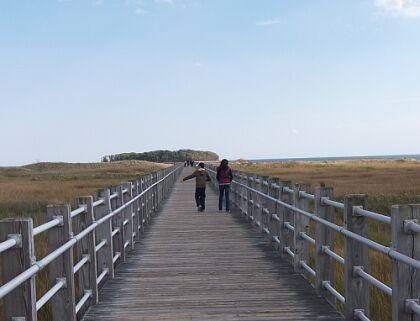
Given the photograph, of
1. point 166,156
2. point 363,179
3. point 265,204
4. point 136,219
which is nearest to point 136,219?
point 136,219

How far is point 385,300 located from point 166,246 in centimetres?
465

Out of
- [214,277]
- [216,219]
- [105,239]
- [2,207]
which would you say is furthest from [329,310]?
[2,207]

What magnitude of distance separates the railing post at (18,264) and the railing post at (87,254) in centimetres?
226

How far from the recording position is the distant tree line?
164m

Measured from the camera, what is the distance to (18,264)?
3973mm

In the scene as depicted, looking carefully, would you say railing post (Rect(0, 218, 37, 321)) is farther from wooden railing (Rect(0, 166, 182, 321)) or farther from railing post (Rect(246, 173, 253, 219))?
railing post (Rect(246, 173, 253, 219))

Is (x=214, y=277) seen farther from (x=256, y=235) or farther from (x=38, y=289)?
(x=256, y=235)

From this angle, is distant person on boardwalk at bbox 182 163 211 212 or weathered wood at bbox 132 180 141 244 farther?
distant person on boardwalk at bbox 182 163 211 212

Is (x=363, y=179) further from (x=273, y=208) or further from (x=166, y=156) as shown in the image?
(x=166, y=156)

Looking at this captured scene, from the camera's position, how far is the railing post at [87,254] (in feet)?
20.7

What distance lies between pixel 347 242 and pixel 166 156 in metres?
161

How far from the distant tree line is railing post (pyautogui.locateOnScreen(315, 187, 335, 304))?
492ft


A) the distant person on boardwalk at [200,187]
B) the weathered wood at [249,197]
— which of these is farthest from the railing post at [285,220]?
the distant person on boardwalk at [200,187]

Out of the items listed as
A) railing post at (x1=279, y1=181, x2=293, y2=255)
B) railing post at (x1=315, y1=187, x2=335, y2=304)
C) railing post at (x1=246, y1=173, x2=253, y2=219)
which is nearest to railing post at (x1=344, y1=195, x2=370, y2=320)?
railing post at (x1=315, y1=187, x2=335, y2=304)
